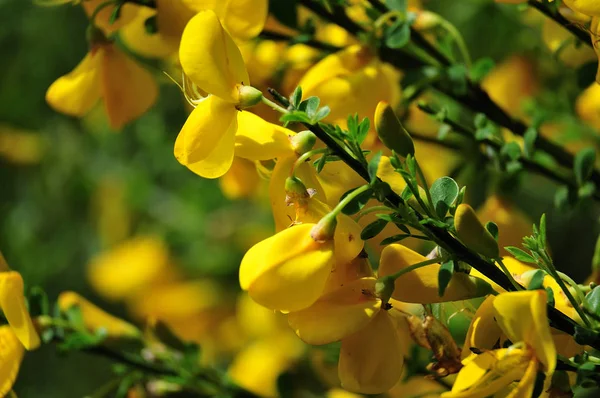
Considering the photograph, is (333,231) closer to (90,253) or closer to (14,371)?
(14,371)

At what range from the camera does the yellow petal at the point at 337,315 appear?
28.4 inches

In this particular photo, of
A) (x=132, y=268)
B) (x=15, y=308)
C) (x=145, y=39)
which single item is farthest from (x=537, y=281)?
(x=132, y=268)

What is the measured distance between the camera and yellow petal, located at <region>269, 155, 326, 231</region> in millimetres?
768

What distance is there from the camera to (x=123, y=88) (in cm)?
111

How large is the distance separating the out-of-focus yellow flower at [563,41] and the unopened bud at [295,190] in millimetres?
391

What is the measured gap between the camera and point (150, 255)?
7.25 feet

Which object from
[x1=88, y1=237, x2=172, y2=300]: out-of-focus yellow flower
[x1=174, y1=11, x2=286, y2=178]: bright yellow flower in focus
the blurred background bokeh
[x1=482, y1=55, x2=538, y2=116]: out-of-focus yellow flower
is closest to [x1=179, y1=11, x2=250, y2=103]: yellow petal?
[x1=174, y1=11, x2=286, y2=178]: bright yellow flower in focus

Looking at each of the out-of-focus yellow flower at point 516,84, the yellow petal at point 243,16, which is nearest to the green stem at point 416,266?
the yellow petal at point 243,16

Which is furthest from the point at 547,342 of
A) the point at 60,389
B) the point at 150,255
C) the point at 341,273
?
the point at 60,389

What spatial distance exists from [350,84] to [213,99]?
9.9 inches

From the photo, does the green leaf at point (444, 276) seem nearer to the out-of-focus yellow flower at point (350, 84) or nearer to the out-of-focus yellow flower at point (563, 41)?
the out-of-focus yellow flower at point (350, 84)

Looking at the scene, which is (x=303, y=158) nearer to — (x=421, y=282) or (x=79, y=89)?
(x=421, y=282)

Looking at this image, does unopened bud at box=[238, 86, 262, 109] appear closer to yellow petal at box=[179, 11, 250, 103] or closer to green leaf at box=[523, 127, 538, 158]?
yellow petal at box=[179, 11, 250, 103]

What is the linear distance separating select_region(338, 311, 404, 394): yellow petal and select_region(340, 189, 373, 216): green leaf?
9 centimetres
